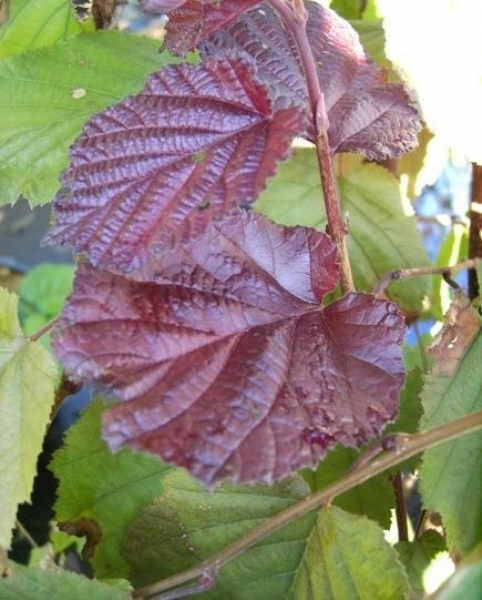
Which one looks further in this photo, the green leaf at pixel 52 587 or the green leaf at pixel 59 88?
the green leaf at pixel 59 88

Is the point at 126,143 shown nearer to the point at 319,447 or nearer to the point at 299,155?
the point at 319,447

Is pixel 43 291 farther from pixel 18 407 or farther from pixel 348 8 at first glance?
pixel 18 407

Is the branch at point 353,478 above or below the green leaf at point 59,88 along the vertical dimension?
below

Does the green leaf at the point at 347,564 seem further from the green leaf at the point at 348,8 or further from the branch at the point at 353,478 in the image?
the green leaf at the point at 348,8

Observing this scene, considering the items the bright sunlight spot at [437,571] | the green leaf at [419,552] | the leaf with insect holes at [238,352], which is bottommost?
the bright sunlight spot at [437,571]

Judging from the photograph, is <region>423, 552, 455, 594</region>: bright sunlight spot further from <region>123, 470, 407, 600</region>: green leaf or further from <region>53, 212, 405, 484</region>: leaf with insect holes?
<region>53, 212, 405, 484</region>: leaf with insect holes

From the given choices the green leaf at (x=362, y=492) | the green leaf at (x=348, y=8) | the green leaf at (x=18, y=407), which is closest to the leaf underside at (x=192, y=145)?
the green leaf at (x=18, y=407)
